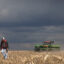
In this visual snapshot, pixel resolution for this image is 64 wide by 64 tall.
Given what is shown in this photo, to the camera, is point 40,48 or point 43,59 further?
point 40,48

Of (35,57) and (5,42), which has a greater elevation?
(5,42)

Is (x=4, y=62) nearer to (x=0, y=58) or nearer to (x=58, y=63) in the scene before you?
(x=0, y=58)

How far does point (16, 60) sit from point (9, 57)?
0.79 meters

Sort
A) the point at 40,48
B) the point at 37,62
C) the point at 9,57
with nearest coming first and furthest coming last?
the point at 37,62 < the point at 9,57 < the point at 40,48

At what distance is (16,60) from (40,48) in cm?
1049

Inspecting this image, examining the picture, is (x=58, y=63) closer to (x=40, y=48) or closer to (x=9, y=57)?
(x=9, y=57)

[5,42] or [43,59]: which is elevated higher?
[5,42]

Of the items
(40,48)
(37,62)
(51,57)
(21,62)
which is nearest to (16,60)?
(21,62)

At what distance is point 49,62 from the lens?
40.2ft

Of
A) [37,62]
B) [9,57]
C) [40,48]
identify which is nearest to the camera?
[37,62]

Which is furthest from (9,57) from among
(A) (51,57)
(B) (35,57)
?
(A) (51,57)

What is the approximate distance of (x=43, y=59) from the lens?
12.1 m

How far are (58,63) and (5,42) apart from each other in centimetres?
353

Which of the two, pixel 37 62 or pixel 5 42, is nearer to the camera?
pixel 37 62
